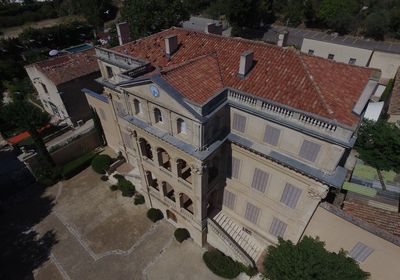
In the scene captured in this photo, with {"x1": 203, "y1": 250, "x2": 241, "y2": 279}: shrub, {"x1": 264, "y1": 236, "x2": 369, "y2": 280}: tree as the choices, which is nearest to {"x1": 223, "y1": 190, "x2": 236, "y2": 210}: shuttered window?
{"x1": 203, "y1": 250, "x2": 241, "y2": 279}: shrub

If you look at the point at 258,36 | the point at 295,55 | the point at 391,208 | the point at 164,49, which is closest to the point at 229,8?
the point at 258,36

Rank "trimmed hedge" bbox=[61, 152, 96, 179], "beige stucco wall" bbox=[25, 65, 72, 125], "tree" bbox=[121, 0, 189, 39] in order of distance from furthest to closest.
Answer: "tree" bbox=[121, 0, 189, 39], "beige stucco wall" bbox=[25, 65, 72, 125], "trimmed hedge" bbox=[61, 152, 96, 179]

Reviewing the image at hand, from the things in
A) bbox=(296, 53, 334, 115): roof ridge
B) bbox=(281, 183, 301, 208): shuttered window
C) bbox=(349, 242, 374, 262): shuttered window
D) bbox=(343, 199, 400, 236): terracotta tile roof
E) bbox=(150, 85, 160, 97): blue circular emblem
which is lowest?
bbox=(349, 242, 374, 262): shuttered window

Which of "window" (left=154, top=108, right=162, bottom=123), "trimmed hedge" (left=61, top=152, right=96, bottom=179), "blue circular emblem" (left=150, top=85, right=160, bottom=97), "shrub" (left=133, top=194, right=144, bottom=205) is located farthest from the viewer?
"trimmed hedge" (left=61, top=152, right=96, bottom=179)

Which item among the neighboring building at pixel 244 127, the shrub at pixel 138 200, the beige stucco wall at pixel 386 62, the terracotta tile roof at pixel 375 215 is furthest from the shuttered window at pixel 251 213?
the beige stucco wall at pixel 386 62

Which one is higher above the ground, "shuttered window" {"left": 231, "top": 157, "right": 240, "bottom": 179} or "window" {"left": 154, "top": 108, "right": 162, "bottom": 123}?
"window" {"left": 154, "top": 108, "right": 162, "bottom": 123}

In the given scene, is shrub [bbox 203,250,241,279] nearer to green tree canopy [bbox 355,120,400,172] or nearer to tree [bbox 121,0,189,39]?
green tree canopy [bbox 355,120,400,172]
